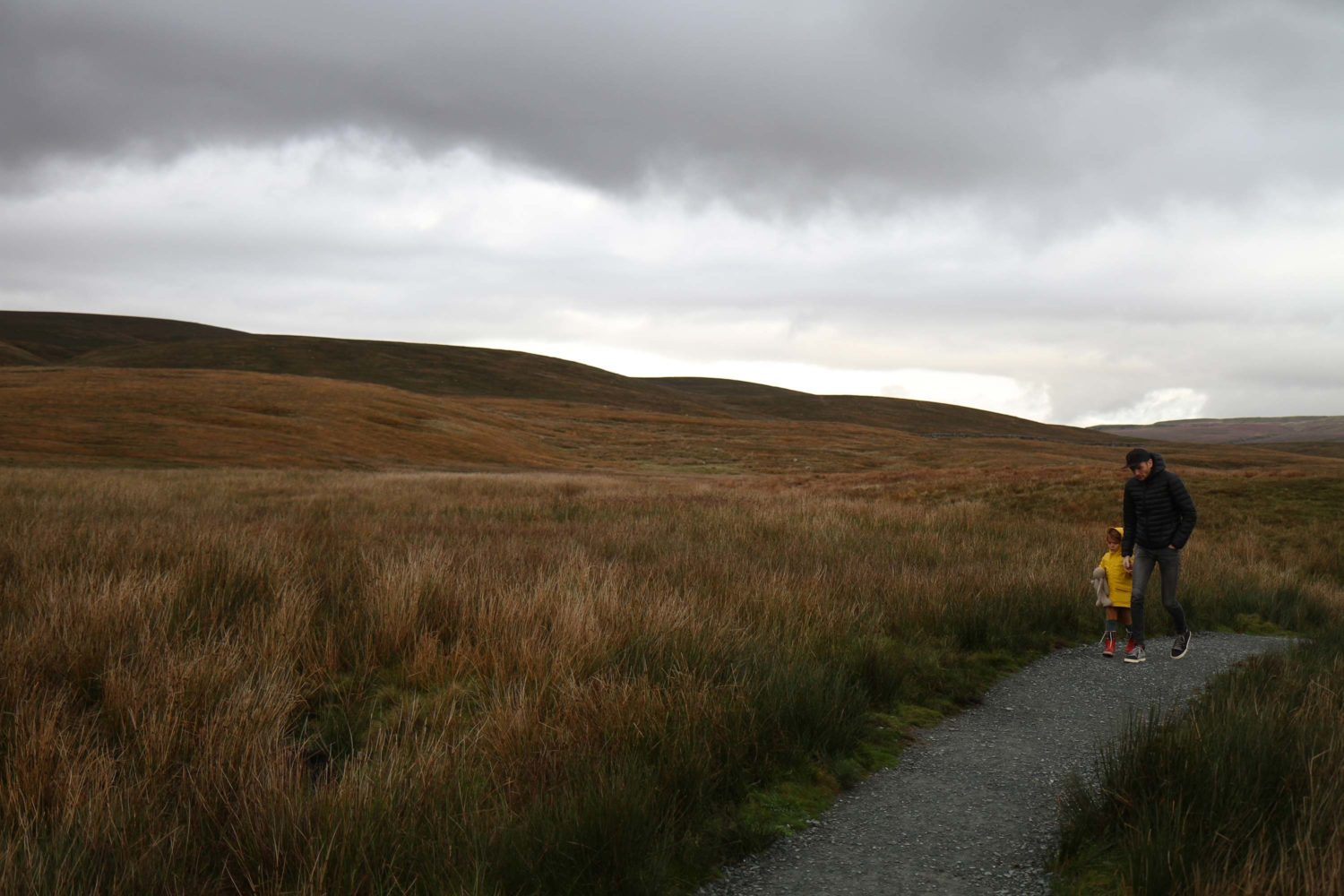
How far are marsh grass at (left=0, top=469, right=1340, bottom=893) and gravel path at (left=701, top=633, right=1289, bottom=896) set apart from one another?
225mm

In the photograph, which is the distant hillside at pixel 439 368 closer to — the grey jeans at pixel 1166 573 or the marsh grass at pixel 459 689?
the marsh grass at pixel 459 689

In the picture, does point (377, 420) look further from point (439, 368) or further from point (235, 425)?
point (439, 368)

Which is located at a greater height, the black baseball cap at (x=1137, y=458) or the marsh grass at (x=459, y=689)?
the black baseball cap at (x=1137, y=458)

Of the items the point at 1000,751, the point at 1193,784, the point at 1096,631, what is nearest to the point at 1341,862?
the point at 1193,784

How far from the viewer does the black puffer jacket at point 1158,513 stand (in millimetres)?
8516

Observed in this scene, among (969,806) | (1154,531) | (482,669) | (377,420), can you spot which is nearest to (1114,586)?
(1154,531)

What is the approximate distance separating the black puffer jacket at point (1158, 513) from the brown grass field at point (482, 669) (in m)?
1.43

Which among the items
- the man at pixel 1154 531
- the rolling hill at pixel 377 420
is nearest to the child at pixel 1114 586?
the man at pixel 1154 531

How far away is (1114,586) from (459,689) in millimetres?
6571

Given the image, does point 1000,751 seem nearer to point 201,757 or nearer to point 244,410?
point 201,757

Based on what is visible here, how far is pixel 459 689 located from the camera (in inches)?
223

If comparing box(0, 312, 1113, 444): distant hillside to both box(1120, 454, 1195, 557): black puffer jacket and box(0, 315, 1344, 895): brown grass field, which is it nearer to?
box(0, 315, 1344, 895): brown grass field

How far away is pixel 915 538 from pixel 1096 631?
4.89m

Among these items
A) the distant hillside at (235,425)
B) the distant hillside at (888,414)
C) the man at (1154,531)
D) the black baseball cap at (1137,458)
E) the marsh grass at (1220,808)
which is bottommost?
the distant hillside at (235,425)
